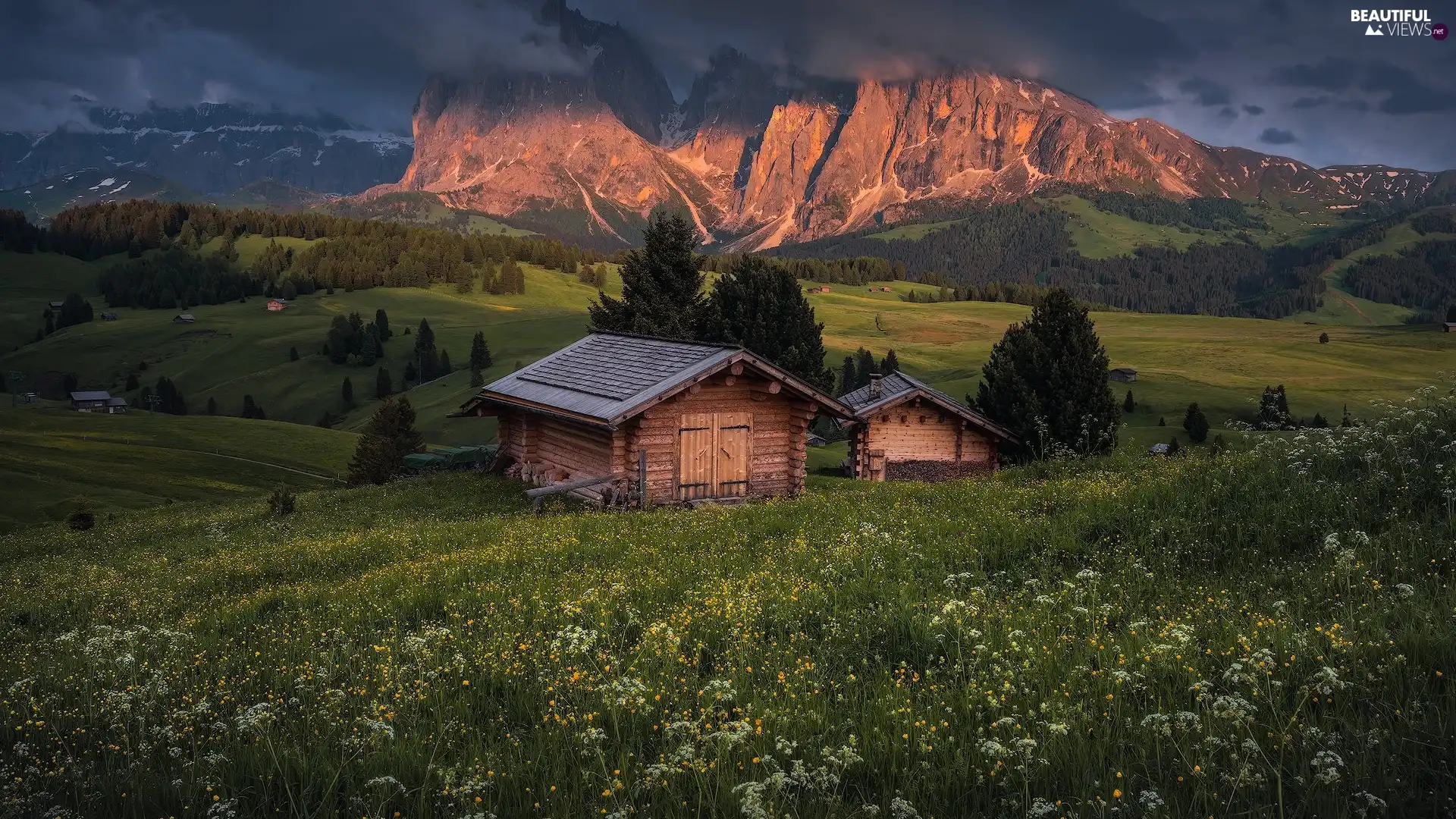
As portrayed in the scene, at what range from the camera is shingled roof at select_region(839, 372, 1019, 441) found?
44469mm

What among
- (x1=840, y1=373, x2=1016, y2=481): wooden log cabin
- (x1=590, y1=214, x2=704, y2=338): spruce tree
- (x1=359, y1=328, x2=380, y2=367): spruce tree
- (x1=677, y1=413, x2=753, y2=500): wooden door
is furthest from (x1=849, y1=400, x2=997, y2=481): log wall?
(x1=359, y1=328, x2=380, y2=367): spruce tree

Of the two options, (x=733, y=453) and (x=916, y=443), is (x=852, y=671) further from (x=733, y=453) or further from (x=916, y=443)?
(x=916, y=443)

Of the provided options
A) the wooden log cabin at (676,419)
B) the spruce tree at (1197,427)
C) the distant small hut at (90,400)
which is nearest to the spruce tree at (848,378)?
Result: the spruce tree at (1197,427)

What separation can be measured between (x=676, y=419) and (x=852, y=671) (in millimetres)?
21616

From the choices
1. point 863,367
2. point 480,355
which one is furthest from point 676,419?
point 480,355

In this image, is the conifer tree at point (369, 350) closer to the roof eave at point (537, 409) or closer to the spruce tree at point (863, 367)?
the spruce tree at point (863, 367)

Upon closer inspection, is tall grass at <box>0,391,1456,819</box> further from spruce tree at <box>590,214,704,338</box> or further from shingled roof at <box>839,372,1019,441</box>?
spruce tree at <box>590,214,704,338</box>

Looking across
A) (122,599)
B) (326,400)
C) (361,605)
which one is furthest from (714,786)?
(326,400)

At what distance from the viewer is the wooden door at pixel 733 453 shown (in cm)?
3006

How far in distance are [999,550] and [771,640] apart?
14.8 ft

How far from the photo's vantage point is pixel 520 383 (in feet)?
111

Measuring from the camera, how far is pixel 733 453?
30312 mm

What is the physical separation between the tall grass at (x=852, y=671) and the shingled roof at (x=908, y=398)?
2915 cm

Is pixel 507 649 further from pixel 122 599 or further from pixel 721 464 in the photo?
pixel 721 464
